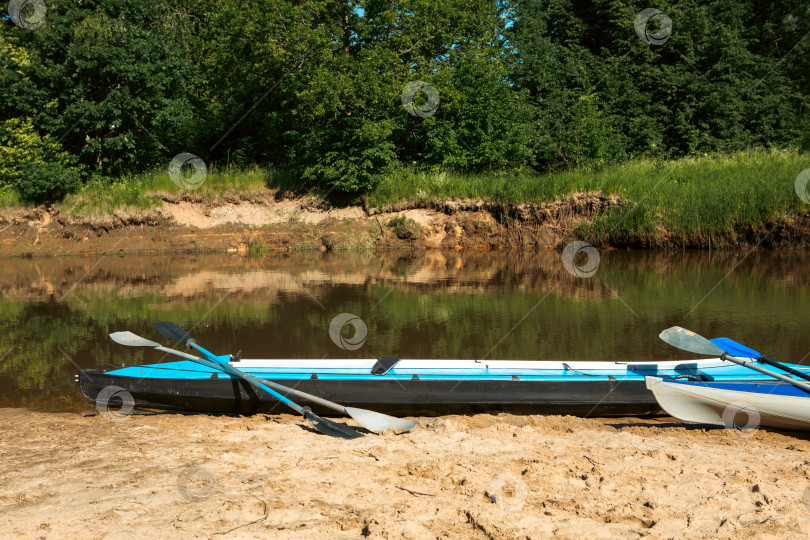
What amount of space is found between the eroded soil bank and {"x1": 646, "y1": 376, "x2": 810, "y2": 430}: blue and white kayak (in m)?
16.7

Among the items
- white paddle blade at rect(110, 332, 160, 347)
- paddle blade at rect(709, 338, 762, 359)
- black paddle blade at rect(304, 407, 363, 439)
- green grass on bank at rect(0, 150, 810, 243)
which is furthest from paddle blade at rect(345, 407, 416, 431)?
green grass on bank at rect(0, 150, 810, 243)

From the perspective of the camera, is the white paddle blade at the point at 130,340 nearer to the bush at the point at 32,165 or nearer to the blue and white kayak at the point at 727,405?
the blue and white kayak at the point at 727,405

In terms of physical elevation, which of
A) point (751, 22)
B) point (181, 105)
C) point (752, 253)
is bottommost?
point (752, 253)

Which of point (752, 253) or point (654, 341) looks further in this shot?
point (752, 253)

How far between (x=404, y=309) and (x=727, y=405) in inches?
271

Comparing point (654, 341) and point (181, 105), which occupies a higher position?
point (181, 105)

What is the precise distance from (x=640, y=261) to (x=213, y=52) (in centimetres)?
2178

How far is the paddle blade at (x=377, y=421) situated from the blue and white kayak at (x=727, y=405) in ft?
6.61

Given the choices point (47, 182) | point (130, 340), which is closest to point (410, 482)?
point (130, 340)

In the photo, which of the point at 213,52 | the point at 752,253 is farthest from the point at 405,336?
the point at 213,52

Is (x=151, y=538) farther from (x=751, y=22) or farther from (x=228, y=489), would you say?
(x=751, y=22)

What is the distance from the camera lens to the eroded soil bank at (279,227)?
75.9 feet

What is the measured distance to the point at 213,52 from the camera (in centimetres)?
3136

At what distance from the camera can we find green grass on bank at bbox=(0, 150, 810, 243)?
64.7 ft
